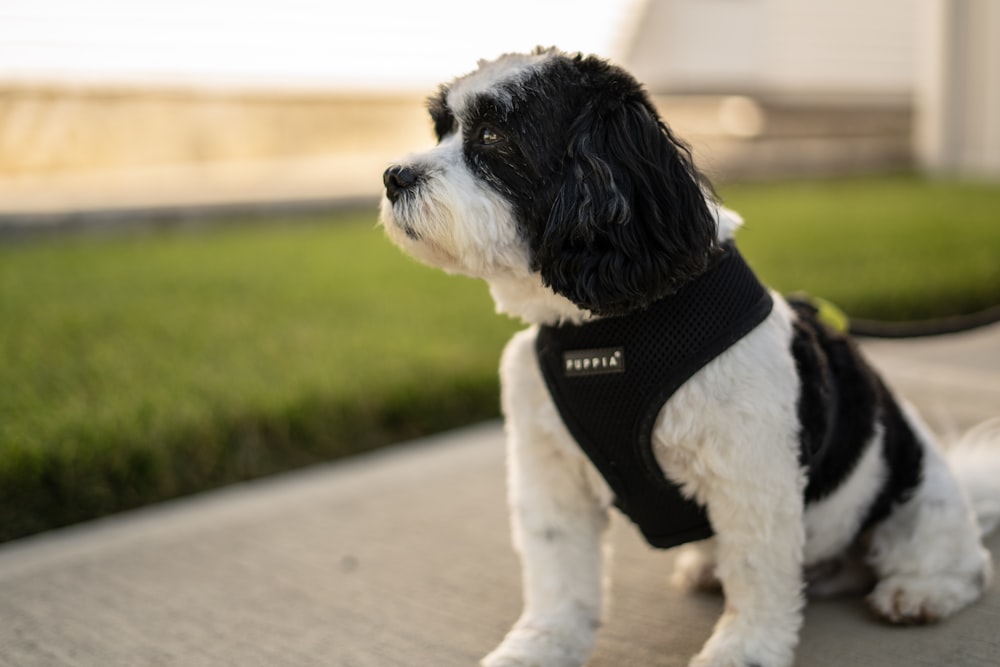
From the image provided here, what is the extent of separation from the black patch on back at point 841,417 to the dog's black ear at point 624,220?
1.27 feet

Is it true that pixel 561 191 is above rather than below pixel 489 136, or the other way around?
below

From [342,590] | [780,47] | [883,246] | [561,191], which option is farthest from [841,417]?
[780,47]

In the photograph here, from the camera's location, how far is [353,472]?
12.5 ft

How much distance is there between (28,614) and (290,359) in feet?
7.05

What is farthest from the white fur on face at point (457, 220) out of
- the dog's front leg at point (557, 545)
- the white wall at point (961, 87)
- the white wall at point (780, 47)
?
the white wall at point (961, 87)

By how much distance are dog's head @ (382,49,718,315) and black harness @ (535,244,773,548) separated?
9 centimetres

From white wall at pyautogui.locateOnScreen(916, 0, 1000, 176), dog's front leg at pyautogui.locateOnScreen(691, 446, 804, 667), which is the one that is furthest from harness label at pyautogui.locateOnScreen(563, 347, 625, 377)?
white wall at pyautogui.locateOnScreen(916, 0, 1000, 176)

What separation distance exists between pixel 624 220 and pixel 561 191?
0.16 metres

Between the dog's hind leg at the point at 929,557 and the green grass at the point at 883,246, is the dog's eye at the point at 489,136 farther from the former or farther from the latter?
the green grass at the point at 883,246

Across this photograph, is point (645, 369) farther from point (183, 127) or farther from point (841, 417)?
point (183, 127)

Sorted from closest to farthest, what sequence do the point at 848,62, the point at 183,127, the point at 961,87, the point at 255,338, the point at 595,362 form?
the point at 595,362
the point at 255,338
the point at 183,127
the point at 961,87
the point at 848,62

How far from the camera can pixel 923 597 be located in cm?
243

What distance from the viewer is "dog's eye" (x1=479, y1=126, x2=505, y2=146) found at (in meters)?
2.29

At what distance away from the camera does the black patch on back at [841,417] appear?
232 cm
